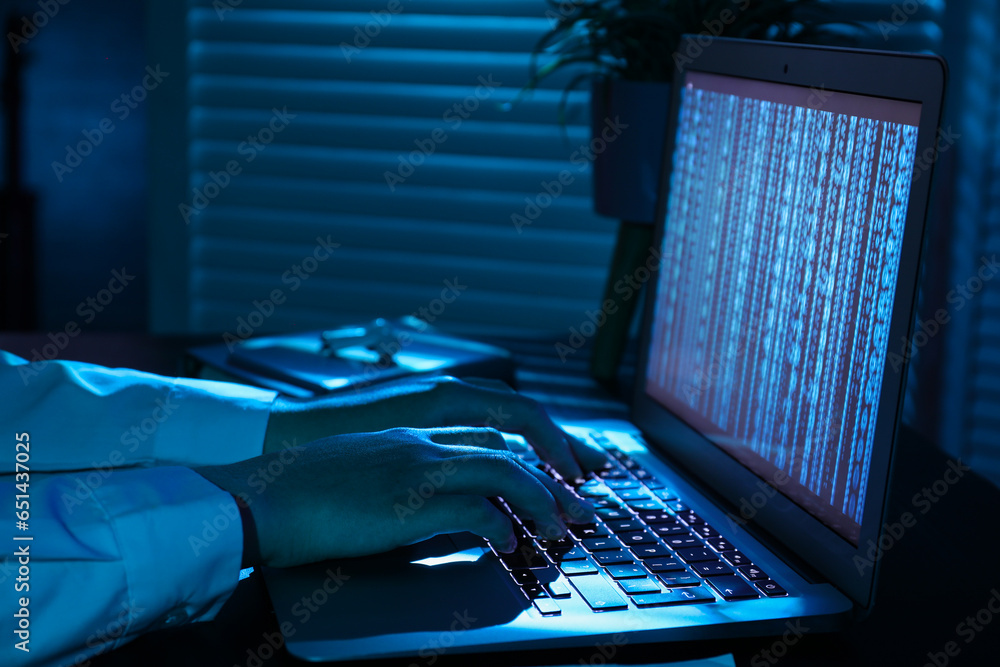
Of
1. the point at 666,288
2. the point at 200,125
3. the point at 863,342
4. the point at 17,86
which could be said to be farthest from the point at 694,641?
the point at 17,86

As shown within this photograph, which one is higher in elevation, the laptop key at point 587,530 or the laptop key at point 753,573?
the laptop key at point 753,573

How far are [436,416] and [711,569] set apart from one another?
11.3 inches

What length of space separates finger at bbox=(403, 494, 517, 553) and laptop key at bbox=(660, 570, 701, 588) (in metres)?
0.11

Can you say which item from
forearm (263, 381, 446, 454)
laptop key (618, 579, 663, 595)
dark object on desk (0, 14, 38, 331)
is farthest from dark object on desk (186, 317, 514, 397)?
dark object on desk (0, 14, 38, 331)

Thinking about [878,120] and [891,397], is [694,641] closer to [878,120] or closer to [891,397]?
[891,397]

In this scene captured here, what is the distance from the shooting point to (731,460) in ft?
2.58

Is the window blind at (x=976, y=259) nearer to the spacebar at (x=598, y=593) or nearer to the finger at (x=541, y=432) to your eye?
the finger at (x=541, y=432)

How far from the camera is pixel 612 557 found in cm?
65
